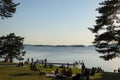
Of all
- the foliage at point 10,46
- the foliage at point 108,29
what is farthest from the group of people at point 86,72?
the foliage at point 10,46

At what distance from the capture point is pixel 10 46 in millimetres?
69750

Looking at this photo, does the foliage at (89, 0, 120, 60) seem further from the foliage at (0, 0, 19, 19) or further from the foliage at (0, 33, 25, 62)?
the foliage at (0, 33, 25, 62)

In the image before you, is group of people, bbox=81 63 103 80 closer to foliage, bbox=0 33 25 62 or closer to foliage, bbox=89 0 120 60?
foliage, bbox=89 0 120 60

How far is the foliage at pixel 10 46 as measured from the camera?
69500 millimetres

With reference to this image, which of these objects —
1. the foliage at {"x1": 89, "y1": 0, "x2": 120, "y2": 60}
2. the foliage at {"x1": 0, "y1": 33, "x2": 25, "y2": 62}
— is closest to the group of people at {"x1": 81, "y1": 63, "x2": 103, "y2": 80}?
the foliage at {"x1": 89, "y1": 0, "x2": 120, "y2": 60}

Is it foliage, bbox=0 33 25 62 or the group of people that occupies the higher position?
foliage, bbox=0 33 25 62

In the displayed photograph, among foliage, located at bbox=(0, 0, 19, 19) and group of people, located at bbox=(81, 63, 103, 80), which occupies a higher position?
foliage, located at bbox=(0, 0, 19, 19)

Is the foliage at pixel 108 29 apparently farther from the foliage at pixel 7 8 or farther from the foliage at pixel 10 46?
the foliage at pixel 10 46

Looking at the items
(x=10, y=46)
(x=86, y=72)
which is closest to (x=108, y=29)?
(x=86, y=72)

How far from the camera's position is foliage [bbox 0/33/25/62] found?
2736 inches

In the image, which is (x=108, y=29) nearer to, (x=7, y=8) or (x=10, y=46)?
(x=7, y=8)

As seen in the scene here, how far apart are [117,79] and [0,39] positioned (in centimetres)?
3802

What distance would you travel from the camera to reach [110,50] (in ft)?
141

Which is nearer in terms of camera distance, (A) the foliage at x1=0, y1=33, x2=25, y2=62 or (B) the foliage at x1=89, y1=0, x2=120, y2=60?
(B) the foliage at x1=89, y1=0, x2=120, y2=60
